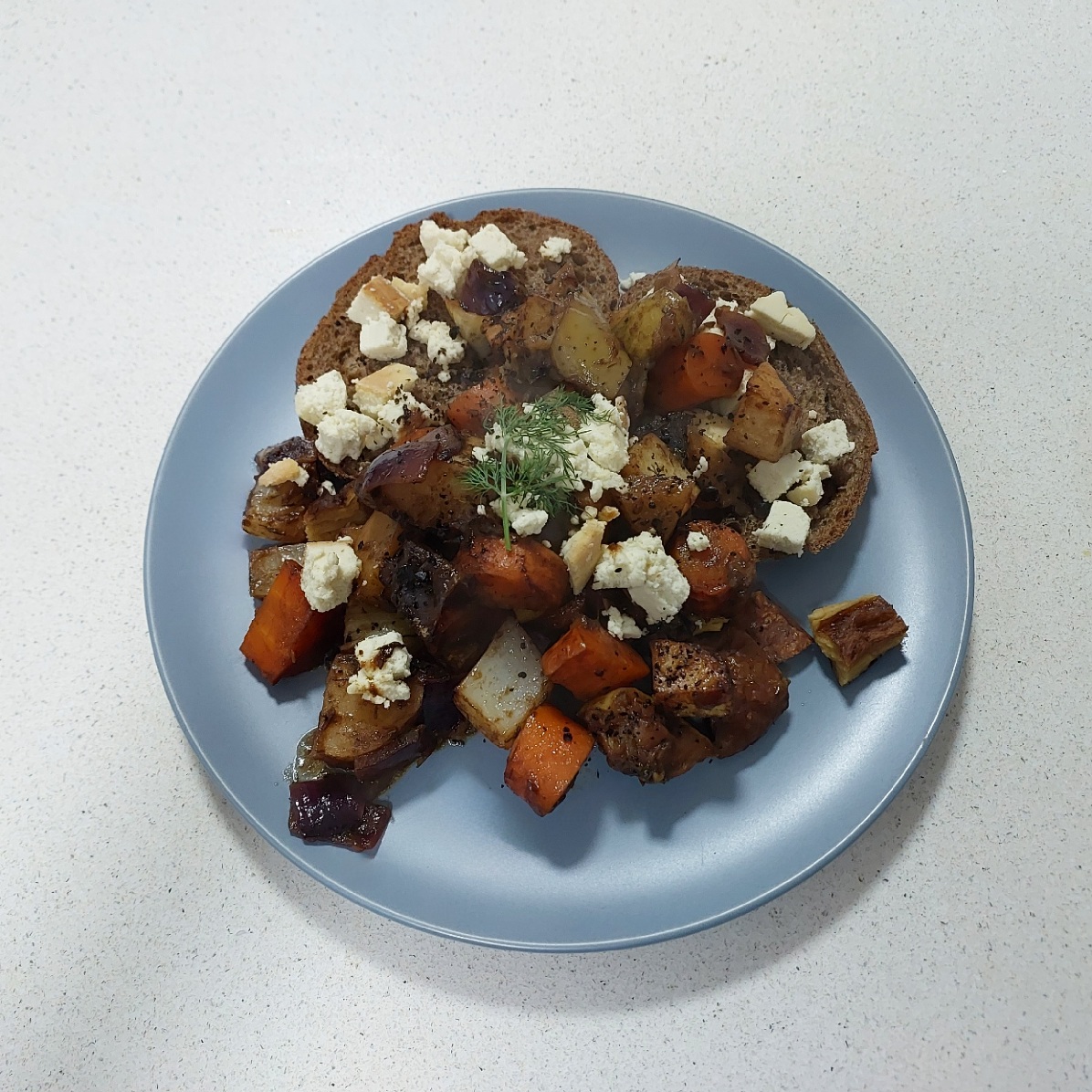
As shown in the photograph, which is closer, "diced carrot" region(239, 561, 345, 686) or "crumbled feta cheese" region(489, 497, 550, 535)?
"crumbled feta cheese" region(489, 497, 550, 535)

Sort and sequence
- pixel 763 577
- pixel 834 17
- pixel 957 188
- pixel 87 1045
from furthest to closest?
pixel 834 17
pixel 957 188
pixel 763 577
pixel 87 1045

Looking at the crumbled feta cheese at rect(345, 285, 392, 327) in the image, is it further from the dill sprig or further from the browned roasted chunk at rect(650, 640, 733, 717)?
the browned roasted chunk at rect(650, 640, 733, 717)

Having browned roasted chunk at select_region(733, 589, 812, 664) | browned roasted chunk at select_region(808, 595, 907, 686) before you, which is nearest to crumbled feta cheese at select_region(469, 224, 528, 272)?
browned roasted chunk at select_region(733, 589, 812, 664)

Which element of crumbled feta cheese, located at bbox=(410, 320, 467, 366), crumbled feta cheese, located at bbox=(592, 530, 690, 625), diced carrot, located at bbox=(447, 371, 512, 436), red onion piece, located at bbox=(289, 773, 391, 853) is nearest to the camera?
crumbled feta cheese, located at bbox=(592, 530, 690, 625)

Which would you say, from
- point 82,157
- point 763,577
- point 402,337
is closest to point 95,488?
point 402,337

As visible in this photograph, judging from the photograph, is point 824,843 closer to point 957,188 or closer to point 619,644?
point 619,644

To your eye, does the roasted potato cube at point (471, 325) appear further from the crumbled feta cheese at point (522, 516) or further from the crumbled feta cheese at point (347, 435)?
the crumbled feta cheese at point (522, 516)

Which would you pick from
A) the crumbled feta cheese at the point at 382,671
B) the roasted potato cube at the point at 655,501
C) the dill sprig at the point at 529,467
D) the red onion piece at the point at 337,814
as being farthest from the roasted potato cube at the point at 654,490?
the red onion piece at the point at 337,814

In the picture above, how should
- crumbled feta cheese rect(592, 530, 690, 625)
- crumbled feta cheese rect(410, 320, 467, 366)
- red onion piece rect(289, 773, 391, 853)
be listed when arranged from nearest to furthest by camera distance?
1. crumbled feta cheese rect(592, 530, 690, 625)
2. red onion piece rect(289, 773, 391, 853)
3. crumbled feta cheese rect(410, 320, 467, 366)

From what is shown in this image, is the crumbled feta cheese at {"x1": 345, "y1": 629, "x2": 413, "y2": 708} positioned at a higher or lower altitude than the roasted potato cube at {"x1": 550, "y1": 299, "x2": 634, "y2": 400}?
lower
